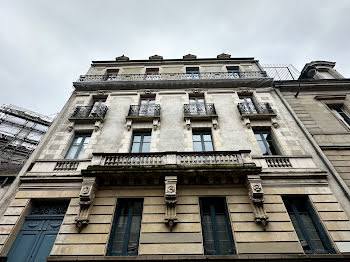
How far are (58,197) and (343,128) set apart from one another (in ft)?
50.1

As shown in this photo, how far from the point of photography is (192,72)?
52.3ft

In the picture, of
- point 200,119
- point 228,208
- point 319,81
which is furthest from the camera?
point 319,81

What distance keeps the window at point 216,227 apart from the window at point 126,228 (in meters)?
2.60

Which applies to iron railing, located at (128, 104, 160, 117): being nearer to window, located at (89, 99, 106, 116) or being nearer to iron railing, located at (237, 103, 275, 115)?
window, located at (89, 99, 106, 116)

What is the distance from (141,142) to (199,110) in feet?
13.8

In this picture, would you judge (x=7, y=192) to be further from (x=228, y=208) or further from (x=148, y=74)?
(x=148, y=74)

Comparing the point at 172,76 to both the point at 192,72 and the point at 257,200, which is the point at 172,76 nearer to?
the point at 192,72

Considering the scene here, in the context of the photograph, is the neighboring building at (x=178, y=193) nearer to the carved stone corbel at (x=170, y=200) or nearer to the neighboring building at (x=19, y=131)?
the carved stone corbel at (x=170, y=200)

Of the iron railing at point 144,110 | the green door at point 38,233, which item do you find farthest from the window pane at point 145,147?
the green door at point 38,233

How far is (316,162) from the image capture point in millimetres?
8828

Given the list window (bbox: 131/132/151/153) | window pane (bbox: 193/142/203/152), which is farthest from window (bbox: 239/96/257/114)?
window (bbox: 131/132/151/153)

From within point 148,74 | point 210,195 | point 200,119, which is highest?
point 148,74

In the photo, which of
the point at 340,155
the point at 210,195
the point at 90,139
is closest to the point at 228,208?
the point at 210,195

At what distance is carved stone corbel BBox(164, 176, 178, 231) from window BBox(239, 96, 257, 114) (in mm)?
6707
